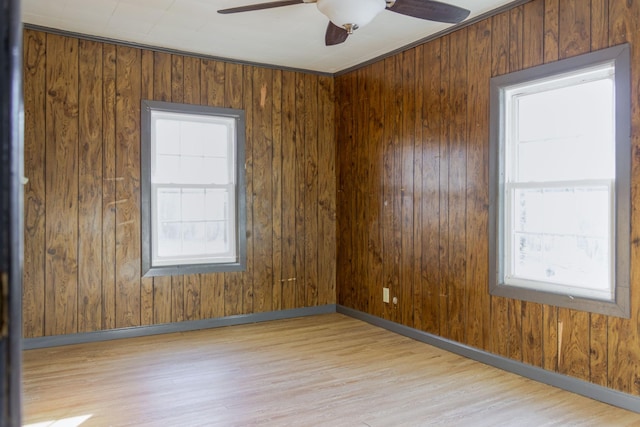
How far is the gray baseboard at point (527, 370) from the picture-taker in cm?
281

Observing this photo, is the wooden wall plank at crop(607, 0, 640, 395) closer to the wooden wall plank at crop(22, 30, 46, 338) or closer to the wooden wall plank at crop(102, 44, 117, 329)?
the wooden wall plank at crop(102, 44, 117, 329)

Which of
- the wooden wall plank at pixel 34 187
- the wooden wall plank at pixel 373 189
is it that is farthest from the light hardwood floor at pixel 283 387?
the wooden wall plank at pixel 373 189

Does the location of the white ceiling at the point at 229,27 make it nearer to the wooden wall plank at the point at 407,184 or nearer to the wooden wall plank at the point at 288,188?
the wooden wall plank at the point at 407,184

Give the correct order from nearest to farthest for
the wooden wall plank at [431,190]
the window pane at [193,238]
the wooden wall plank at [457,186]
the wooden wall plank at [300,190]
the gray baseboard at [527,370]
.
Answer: the gray baseboard at [527,370] → the wooden wall plank at [457,186] → the wooden wall plank at [431,190] → the window pane at [193,238] → the wooden wall plank at [300,190]

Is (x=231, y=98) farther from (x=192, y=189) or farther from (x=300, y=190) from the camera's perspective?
(x=300, y=190)

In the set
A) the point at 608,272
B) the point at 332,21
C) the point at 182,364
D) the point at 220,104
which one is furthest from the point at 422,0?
the point at 182,364

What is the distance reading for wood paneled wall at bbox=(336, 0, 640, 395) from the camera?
2898 millimetres

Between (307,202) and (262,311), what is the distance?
51.1 inches

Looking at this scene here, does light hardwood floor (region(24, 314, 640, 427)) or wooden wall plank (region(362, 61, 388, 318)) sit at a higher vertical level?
wooden wall plank (region(362, 61, 388, 318))

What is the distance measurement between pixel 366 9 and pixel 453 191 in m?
1.70

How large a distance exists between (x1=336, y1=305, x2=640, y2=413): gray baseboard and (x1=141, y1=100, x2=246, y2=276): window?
1.83 meters

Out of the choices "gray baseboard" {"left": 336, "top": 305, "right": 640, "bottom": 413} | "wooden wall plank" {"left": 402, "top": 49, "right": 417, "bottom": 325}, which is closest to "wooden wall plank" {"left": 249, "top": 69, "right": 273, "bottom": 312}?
Result: "gray baseboard" {"left": 336, "top": 305, "right": 640, "bottom": 413}

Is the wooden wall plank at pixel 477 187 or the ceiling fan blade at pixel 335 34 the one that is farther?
the wooden wall plank at pixel 477 187

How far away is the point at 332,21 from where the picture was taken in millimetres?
3131
